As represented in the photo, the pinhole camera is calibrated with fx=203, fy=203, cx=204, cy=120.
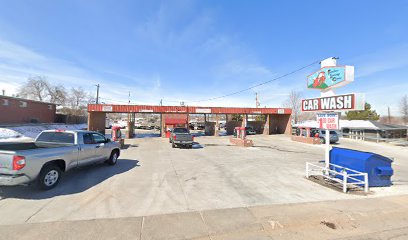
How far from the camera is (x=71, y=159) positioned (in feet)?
23.5

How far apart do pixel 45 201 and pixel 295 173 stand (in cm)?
937

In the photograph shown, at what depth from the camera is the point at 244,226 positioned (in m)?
4.32

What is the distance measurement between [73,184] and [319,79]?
10438mm

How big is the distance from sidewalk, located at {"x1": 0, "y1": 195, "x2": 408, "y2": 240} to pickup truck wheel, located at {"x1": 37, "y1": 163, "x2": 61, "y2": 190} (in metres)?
2.13

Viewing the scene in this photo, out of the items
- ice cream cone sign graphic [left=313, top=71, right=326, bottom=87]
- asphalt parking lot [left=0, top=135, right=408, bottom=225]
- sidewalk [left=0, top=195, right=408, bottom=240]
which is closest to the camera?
sidewalk [left=0, top=195, right=408, bottom=240]

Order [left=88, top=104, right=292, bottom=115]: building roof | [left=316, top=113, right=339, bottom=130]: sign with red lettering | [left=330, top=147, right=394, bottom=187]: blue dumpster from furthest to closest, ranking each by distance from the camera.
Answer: [left=88, top=104, right=292, bottom=115]: building roof
[left=316, top=113, right=339, bottom=130]: sign with red lettering
[left=330, top=147, right=394, bottom=187]: blue dumpster

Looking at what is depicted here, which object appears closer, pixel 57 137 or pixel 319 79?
pixel 57 137

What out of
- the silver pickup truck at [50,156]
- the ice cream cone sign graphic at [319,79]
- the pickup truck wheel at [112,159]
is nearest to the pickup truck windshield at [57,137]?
the silver pickup truck at [50,156]

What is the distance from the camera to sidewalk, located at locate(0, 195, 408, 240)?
3940 millimetres

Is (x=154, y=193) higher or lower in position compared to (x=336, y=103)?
lower

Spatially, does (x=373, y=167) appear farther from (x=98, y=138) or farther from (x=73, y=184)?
(x=98, y=138)

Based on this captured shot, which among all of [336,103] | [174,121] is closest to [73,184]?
[336,103]

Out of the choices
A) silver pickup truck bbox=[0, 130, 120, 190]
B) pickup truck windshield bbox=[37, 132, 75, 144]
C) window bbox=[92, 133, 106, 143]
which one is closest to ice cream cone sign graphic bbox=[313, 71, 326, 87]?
silver pickup truck bbox=[0, 130, 120, 190]

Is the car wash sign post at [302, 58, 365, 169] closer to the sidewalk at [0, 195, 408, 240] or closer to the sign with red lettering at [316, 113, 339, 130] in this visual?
the sign with red lettering at [316, 113, 339, 130]
